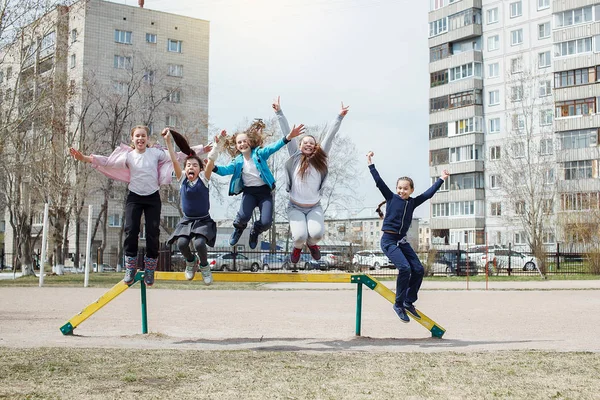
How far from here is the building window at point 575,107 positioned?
56781 mm

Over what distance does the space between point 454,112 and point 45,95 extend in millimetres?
44329

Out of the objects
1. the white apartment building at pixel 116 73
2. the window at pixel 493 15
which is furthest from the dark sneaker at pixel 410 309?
the window at pixel 493 15

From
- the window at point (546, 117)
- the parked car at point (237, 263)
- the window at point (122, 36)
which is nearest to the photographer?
the parked car at point (237, 263)

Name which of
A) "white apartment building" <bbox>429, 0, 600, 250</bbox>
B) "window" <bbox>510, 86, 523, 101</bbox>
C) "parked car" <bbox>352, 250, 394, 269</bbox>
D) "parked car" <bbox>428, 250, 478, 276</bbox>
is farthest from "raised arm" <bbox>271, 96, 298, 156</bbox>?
"window" <bbox>510, 86, 523, 101</bbox>

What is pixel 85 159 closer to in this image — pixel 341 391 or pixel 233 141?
pixel 233 141

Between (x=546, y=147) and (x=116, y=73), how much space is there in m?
34.8

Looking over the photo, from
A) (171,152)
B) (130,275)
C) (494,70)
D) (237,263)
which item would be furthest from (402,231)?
(494,70)

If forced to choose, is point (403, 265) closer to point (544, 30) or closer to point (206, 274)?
point (206, 274)

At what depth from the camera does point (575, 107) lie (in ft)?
189

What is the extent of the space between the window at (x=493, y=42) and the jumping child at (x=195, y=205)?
58589 mm

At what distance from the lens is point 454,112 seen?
6662cm

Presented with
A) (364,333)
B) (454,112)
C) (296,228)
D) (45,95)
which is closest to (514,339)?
(364,333)

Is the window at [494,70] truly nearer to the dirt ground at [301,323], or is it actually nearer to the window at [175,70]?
the window at [175,70]

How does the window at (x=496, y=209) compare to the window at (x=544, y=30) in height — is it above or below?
below
